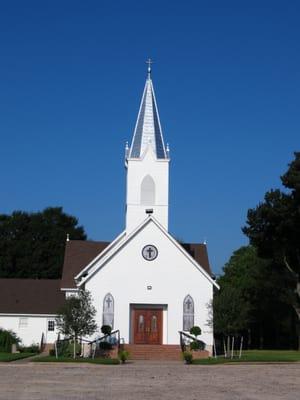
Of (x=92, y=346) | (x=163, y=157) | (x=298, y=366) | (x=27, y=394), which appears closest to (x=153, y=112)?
(x=163, y=157)

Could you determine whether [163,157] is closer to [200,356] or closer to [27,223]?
[200,356]

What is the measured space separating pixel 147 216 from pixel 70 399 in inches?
1172

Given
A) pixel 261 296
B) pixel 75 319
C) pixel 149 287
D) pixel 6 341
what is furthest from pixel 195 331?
pixel 261 296

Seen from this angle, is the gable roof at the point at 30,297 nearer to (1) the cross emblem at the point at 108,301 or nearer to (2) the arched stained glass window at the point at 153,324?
(1) the cross emblem at the point at 108,301

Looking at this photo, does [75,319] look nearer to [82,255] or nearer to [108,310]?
[108,310]

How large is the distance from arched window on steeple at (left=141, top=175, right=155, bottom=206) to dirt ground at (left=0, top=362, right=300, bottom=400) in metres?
19.0

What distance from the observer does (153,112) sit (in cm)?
5041

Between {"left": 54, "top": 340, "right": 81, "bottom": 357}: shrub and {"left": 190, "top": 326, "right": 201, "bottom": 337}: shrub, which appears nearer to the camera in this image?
{"left": 54, "top": 340, "right": 81, "bottom": 357}: shrub

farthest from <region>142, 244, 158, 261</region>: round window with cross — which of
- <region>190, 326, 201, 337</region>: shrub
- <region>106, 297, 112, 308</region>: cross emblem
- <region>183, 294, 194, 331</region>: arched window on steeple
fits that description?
<region>190, 326, 201, 337</region>: shrub

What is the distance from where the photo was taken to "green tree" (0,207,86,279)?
75.8m

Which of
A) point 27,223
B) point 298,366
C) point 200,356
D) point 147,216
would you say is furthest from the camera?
point 27,223

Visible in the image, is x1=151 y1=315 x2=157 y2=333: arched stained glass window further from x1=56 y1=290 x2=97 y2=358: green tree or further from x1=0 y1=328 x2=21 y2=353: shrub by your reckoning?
x1=0 y1=328 x2=21 y2=353: shrub

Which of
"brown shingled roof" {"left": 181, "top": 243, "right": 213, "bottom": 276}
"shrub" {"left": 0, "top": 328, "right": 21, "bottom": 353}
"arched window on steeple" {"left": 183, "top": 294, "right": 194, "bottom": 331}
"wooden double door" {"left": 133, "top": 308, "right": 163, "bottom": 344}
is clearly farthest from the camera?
"brown shingled roof" {"left": 181, "top": 243, "right": 213, "bottom": 276}

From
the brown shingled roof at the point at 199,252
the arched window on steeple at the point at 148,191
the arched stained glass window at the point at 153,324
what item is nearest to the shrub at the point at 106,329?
the arched stained glass window at the point at 153,324
